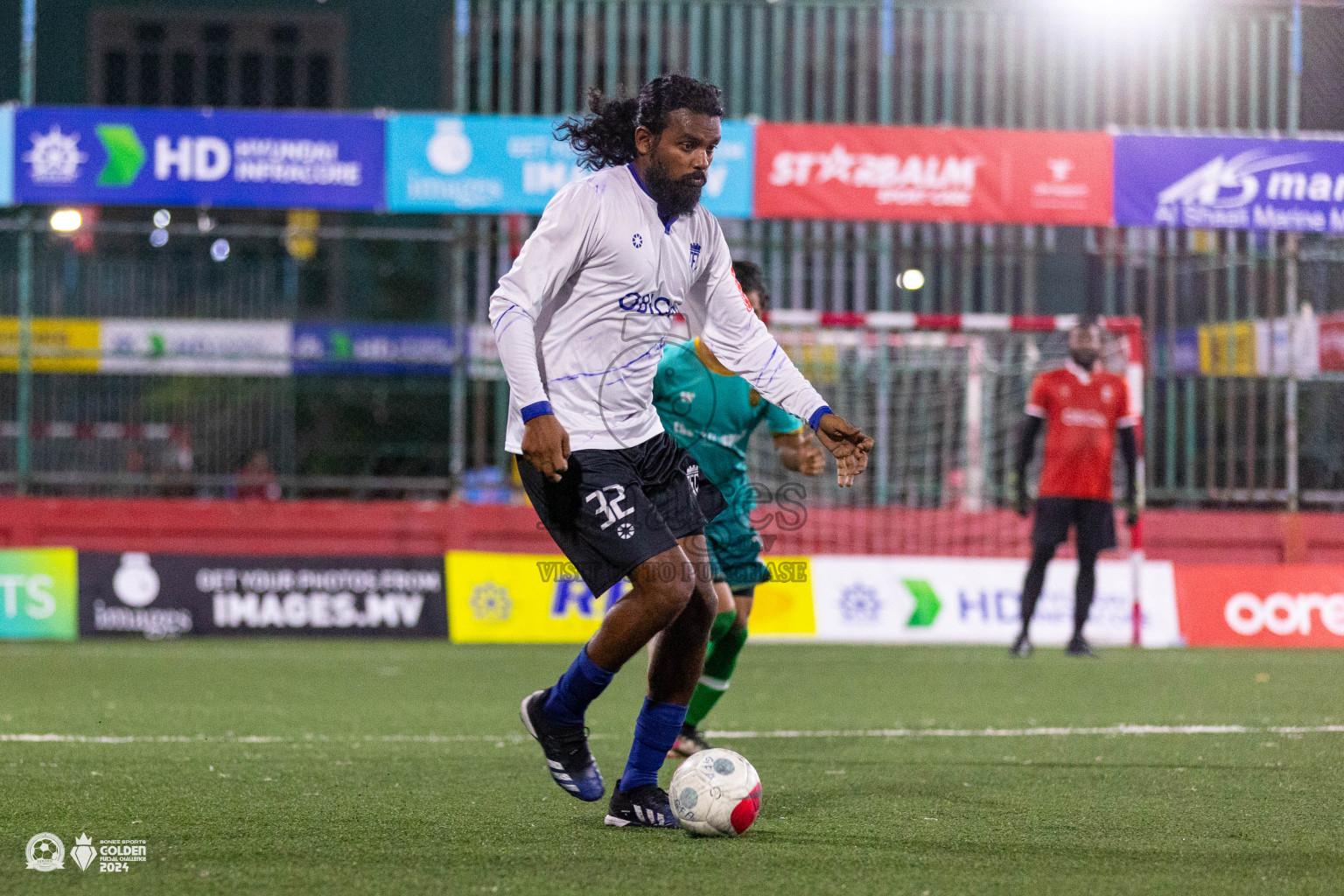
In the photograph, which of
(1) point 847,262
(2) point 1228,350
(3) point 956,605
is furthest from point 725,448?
(1) point 847,262

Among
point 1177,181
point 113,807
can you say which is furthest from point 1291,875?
point 1177,181

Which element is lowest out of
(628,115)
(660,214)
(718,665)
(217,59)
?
(718,665)

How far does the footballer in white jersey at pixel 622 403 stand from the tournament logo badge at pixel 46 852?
1.34 m

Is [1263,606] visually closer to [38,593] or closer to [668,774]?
[668,774]

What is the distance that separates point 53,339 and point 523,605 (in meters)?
7.32

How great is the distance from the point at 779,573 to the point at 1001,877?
639 cm

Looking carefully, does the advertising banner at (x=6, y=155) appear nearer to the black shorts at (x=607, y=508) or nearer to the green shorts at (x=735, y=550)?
the green shorts at (x=735, y=550)

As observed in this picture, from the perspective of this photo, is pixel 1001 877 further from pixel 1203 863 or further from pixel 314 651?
pixel 314 651

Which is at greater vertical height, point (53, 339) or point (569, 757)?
point (53, 339)

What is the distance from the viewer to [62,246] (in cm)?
1948

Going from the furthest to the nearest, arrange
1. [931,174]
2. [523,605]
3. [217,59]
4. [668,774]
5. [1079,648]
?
[217,59], [931,174], [523,605], [1079,648], [668,774]

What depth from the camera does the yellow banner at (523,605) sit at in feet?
42.2

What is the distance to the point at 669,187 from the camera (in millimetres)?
4672

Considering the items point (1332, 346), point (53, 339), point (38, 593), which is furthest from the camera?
point (53, 339)
